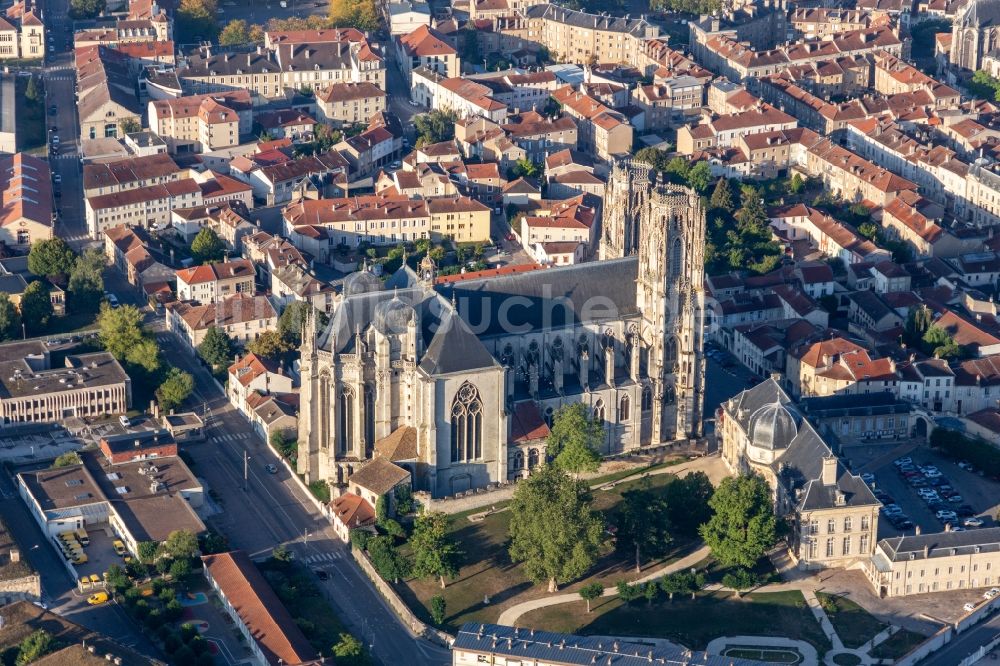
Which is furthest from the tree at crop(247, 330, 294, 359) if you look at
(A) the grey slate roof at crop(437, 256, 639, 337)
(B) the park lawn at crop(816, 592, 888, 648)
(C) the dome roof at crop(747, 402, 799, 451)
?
(B) the park lawn at crop(816, 592, 888, 648)

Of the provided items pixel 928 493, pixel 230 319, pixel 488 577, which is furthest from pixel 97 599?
pixel 928 493

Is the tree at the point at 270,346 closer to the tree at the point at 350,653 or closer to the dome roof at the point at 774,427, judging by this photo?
the dome roof at the point at 774,427

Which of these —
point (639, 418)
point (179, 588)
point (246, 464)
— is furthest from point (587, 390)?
point (179, 588)

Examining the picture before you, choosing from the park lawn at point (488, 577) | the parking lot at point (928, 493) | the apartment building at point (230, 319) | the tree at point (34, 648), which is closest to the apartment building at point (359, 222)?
the apartment building at point (230, 319)

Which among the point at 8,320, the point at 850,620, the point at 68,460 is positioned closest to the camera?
the point at 850,620

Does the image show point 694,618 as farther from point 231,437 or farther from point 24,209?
point 24,209

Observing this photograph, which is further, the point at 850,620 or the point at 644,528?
the point at 644,528
